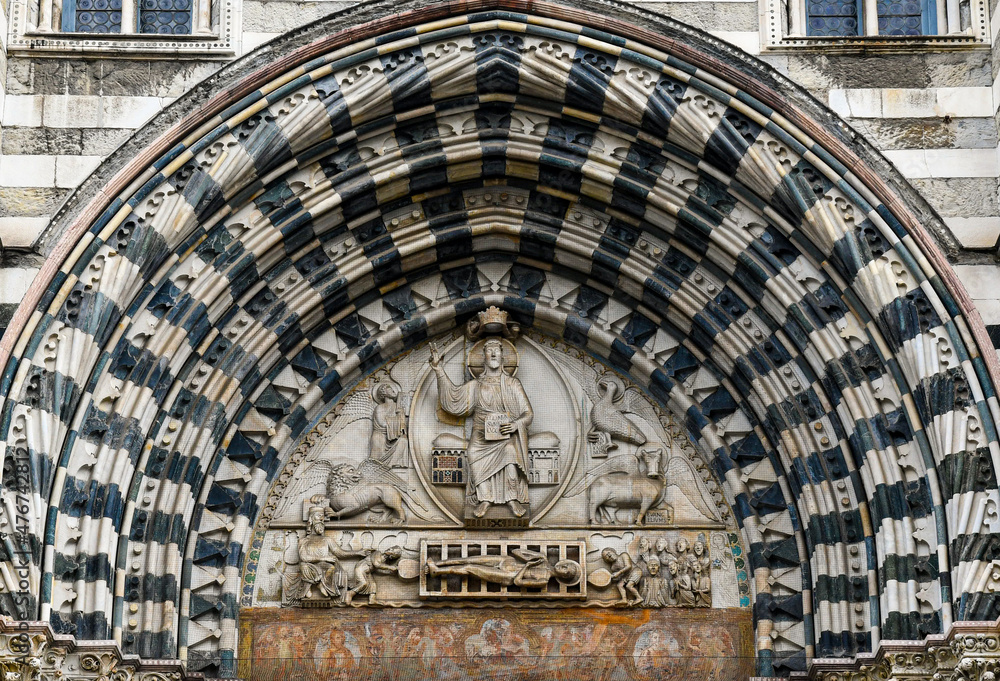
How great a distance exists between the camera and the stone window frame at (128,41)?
13.6m

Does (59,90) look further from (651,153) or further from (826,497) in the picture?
(826,497)

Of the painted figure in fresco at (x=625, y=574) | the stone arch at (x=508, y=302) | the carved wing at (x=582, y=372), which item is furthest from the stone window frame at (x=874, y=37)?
the painted figure in fresco at (x=625, y=574)

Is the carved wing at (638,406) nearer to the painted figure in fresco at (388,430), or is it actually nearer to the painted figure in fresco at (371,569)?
the painted figure in fresco at (388,430)

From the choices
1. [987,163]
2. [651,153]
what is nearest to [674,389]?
[651,153]

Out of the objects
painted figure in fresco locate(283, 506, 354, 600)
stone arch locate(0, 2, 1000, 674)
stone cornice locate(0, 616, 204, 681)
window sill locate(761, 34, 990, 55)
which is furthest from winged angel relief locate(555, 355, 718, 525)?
stone cornice locate(0, 616, 204, 681)

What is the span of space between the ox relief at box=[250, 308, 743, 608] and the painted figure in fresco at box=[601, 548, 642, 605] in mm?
10

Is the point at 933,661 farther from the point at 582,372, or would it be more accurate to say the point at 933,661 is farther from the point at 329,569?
the point at 329,569

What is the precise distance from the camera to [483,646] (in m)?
13.7

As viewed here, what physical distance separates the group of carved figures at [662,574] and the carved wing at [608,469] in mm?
531

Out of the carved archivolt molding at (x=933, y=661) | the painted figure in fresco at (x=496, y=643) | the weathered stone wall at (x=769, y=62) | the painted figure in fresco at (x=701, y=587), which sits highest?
the weathered stone wall at (x=769, y=62)

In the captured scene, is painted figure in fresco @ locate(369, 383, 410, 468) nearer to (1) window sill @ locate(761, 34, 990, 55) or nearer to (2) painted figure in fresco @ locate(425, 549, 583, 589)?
(2) painted figure in fresco @ locate(425, 549, 583, 589)

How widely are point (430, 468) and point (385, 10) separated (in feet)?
11.1

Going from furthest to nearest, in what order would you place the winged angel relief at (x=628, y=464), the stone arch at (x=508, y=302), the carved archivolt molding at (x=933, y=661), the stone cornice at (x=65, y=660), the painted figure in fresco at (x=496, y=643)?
1. the winged angel relief at (x=628, y=464)
2. the painted figure in fresco at (x=496, y=643)
3. the stone arch at (x=508, y=302)
4. the carved archivolt molding at (x=933, y=661)
5. the stone cornice at (x=65, y=660)

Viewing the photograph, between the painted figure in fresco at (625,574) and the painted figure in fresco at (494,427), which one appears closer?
the painted figure in fresco at (625,574)
